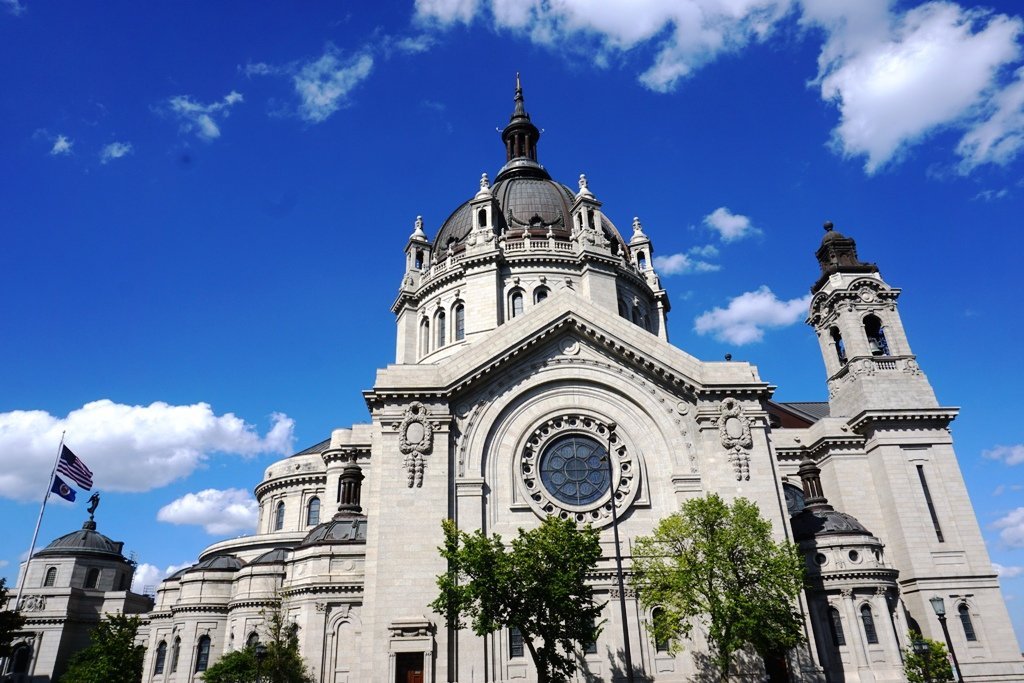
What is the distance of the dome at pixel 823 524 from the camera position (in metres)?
33.6

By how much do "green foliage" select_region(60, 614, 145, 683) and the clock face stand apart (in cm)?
4028

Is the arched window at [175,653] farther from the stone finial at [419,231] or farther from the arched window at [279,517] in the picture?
the stone finial at [419,231]

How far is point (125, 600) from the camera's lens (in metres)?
52.5

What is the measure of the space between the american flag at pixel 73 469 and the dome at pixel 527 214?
92.1ft

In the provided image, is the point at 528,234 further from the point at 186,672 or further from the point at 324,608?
the point at 186,672

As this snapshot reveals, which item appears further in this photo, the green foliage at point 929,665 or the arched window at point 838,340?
the arched window at point 838,340

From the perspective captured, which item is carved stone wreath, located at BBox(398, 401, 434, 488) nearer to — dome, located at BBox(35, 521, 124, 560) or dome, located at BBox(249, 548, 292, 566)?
dome, located at BBox(249, 548, 292, 566)

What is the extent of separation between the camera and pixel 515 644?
2780 cm

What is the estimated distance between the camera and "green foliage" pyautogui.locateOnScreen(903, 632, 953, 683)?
95.8ft

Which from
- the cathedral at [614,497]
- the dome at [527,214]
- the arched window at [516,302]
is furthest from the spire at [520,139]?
the cathedral at [614,497]

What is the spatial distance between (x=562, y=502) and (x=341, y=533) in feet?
40.6

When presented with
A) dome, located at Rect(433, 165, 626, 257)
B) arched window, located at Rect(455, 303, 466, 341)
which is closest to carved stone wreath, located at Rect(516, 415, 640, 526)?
arched window, located at Rect(455, 303, 466, 341)

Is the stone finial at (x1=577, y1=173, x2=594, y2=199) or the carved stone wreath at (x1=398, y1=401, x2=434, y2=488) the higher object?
the stone finial at (x1=577, y1=173, x2=594, y2=199)

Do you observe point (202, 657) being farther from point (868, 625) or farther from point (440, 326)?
point (868, 625)
